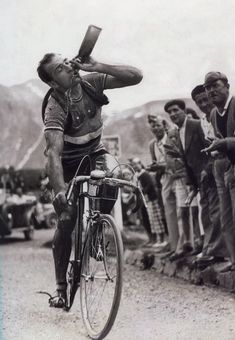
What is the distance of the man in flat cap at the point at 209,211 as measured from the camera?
13.6ft

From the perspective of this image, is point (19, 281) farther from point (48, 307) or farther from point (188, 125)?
point (188, 125)

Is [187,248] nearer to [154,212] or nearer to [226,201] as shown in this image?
[154,212]

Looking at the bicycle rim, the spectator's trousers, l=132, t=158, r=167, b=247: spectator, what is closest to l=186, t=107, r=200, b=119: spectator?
the spectator's trousers

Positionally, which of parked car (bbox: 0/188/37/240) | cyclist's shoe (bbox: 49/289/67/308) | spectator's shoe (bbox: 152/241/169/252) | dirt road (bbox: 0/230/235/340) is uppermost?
parked car (bbox: 0/188/37/240)

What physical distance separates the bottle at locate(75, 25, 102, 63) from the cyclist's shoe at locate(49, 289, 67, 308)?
1.24m

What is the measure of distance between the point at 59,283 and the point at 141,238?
57.2 inches

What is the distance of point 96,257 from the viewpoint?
319 cm

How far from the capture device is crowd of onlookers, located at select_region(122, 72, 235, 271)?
3.94m

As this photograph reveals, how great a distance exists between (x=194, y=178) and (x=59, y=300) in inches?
57.1

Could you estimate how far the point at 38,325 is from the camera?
11.4ft

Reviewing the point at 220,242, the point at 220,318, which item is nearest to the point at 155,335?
the point at 220,318

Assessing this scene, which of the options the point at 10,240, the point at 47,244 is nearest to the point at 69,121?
the point at 47,244

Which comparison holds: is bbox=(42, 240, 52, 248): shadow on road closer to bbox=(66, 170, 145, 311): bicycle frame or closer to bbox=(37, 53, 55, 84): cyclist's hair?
bbox=(66, 170, 145, 311): bicycle frame

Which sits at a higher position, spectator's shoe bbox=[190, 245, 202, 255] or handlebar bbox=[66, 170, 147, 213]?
handlebar bbox=[66, 170, 147, 213]
